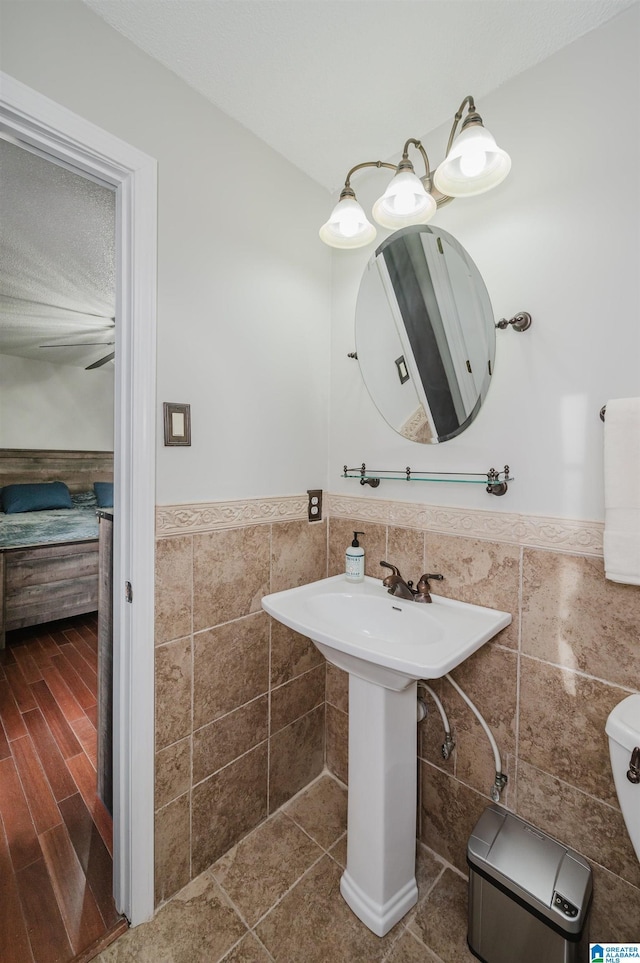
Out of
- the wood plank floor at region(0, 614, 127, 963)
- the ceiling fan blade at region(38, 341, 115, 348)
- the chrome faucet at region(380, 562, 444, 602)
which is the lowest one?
the wood plank floor at region(0, 614, 127, 963)

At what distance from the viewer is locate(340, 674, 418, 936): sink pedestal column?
3.53 ft

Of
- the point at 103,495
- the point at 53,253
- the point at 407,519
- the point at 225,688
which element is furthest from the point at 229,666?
the point at 103,495

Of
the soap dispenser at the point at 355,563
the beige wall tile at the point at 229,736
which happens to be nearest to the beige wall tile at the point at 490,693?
the soap dispenser at the point at 355,563

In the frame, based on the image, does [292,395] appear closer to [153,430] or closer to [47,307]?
[153,430]

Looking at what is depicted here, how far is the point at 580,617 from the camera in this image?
100 centimetres

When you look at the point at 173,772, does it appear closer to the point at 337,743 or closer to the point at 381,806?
the point at 381,806

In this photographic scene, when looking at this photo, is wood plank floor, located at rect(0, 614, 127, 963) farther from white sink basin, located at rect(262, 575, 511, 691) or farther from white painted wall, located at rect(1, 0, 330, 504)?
white painted wall, located at rect(1, 0, 330, 504)

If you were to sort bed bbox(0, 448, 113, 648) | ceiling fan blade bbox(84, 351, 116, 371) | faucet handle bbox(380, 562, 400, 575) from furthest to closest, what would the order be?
ceiling fan blade bbox(84, 351, 116, 371) → bed bbox(0, 448, 113, 648) → faucet handle bbox(380, 562, 400, 575)

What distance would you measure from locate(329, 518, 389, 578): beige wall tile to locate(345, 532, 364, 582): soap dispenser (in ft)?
0.19

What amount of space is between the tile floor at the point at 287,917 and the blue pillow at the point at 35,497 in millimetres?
3691

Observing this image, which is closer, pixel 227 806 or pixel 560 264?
pixel 560 264

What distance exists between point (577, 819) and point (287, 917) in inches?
34.5

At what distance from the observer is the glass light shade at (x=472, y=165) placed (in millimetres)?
959

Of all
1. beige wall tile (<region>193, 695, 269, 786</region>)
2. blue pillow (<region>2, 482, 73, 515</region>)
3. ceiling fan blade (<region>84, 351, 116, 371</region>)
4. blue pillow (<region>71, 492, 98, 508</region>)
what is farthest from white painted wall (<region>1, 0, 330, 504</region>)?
blue pillow (<region>71, 492, 98, 508</region>)
